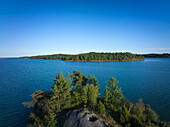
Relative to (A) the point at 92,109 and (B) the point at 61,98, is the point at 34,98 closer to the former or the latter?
(B) the point at 61,98

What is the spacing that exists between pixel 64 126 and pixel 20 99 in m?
21.8

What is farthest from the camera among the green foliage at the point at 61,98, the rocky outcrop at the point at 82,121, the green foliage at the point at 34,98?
the green foliage at the point at 34,98

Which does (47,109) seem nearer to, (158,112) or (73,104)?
(73,104)

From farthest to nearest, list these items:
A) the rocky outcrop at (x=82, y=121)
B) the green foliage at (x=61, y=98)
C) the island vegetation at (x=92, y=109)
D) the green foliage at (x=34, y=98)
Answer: the green foliage at (x=34, y=98) → the green foliage at (x=61, y=98) → the island vegetation at (x=92, y=109) → the rocky outcrop at (x=82, y=121)

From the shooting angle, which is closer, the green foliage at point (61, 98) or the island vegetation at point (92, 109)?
the island vegetation at point (92, 109)

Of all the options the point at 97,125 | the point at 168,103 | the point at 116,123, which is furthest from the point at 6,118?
the point at 168,103

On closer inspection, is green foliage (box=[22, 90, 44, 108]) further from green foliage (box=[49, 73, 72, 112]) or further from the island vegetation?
green foliage (box=[49, 73, 72, 112])

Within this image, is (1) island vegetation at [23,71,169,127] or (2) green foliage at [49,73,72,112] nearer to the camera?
(1) island vegetation at [23,71,169,127]

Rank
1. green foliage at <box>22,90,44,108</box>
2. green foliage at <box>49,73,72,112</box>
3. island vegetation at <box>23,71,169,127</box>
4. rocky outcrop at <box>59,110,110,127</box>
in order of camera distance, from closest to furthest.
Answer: rocky outcrop at <box>59,110,110,127</box> → island vegetation at <box>23,71,169,127</box> → green foliage at <box>49,73,72,112</box> → green foliage at <box>22,90,44,108</box>

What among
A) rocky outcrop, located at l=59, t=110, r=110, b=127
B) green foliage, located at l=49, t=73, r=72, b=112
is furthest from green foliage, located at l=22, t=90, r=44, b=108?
rocky outcrop, located at l=59, t=110, r=110, b=127

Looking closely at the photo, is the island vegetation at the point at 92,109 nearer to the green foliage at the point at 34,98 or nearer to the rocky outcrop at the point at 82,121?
the green foliage at the point at 34,98

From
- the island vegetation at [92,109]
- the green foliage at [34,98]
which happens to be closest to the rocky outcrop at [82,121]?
the island vegetation at [92,109]

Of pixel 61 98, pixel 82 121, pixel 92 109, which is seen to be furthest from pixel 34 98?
pixel 82 121

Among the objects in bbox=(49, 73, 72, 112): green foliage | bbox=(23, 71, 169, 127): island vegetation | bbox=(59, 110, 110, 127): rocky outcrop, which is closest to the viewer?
bbox=(59, 110, 110, 127): rocky outcrop
